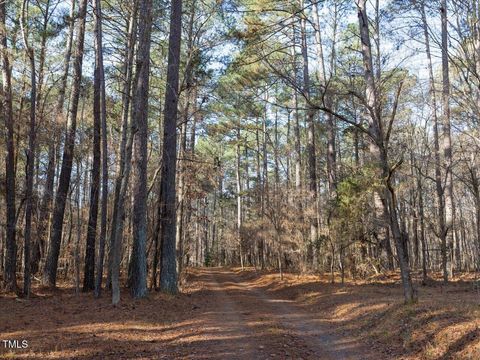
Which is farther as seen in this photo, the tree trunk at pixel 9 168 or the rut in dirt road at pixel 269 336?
the tree trunk at pixel 9 168

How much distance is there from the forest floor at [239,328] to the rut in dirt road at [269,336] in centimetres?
2

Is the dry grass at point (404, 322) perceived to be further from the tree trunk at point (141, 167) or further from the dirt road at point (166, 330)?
the tree trunk at point (141, 167)

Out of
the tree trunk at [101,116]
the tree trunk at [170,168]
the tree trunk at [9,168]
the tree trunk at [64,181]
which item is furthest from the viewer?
the tree trunk at [64,181]

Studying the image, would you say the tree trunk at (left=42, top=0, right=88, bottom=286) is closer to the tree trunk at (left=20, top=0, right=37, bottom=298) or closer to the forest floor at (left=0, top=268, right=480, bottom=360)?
the forest floor at (left=0, top=268, right=480, bottom=360)

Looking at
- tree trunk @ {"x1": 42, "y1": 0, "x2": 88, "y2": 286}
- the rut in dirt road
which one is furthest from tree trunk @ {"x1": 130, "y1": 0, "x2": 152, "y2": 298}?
tree trunk @ {"x1": 42, "y1": 0, "x2": 88, "y2": 286}

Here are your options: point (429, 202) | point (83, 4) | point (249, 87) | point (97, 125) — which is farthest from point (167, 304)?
point (429, 202)

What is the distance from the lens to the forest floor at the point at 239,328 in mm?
6020

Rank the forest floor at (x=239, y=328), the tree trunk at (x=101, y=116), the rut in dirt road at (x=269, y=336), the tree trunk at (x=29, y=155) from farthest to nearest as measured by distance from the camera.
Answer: the tree trunk at (x=29, y=155), the tree trunk at (x=101, y=116), the rut in dirt road at (x=269, y=336), the forest floor at (x=239, y=328)

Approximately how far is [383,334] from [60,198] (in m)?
11.3

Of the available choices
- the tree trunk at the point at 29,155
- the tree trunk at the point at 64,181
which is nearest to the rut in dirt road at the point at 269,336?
the tree trunk at the point at 29,155

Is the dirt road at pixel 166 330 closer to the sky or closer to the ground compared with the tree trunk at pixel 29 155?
closer to the ground

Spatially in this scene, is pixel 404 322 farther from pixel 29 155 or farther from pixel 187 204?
pixel 187 204

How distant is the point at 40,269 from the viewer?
616 inches

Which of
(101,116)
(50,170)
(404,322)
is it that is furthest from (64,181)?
(404,322)
